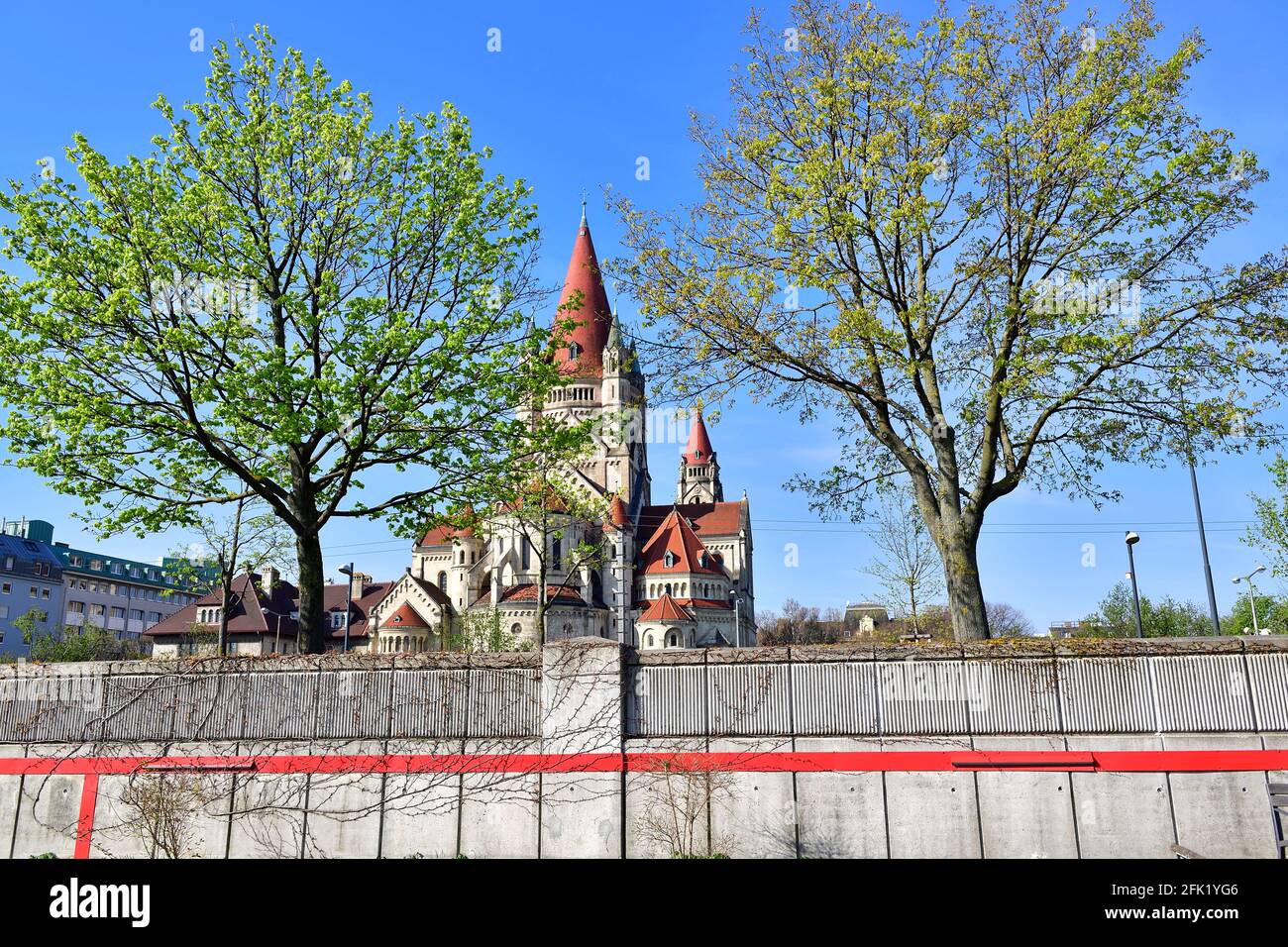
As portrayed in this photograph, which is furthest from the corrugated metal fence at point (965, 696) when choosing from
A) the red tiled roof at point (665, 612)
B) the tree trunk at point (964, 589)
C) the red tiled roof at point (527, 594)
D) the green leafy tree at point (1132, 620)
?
the red tiled roof at point (665, 612)

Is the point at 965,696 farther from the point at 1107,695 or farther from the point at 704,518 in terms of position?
the point at 704,518

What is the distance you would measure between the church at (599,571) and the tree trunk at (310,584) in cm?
5019

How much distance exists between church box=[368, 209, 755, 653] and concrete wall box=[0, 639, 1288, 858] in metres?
53.3

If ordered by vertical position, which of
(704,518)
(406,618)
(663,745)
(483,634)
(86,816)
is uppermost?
(704,518)

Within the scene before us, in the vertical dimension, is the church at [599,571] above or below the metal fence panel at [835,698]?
above

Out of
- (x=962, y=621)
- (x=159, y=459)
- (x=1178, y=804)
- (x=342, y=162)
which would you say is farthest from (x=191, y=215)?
(x=1178, y=804)

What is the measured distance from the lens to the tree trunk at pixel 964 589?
16.1m

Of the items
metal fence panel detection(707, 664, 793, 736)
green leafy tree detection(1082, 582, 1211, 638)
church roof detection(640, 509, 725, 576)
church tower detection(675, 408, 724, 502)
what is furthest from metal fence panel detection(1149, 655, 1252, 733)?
church tower detection(675, 408, 724, 502)

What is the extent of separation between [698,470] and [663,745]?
114 meters

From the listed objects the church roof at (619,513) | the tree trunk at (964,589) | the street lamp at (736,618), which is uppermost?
the church roof at (619,513)

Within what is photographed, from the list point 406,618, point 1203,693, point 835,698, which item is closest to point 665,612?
point 406,618

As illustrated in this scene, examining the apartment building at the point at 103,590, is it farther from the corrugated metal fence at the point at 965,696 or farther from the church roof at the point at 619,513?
the corrugated metal fence at the point at 965,696

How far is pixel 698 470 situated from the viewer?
12662cm

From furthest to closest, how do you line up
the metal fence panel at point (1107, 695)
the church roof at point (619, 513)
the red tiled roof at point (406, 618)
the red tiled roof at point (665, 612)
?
the church roof at point (619, 513)
the red tiled roof at point (665, 612)
the red tiled roof at point (406, 618)
the metal fence panel at point (1107, 695)
